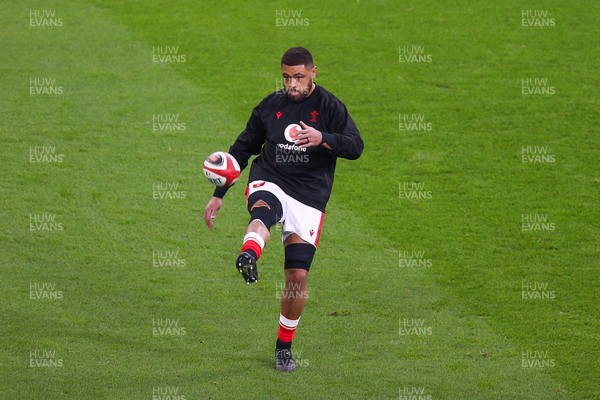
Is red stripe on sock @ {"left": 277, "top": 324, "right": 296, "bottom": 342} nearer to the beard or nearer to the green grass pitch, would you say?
the green grass pitch

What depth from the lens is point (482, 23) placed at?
56.4ft

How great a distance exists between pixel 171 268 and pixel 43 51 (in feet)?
22.6

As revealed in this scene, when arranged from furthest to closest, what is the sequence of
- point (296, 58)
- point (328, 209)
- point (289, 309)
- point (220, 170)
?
point (328, 209) → point (289, 309) → point (220, 170) → point (296, 58)

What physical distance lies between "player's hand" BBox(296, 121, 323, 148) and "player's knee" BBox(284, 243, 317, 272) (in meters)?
0.91

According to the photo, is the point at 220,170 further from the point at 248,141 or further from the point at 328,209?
the point at 328,209

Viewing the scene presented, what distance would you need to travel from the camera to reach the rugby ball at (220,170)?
8289 millimetres

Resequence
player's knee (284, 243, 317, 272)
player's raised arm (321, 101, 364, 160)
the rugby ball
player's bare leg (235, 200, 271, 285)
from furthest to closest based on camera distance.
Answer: player's knee (284, 243, 317, 272), the rugby ball, player's raised arm (321, 101, 364, 160), player's bare leg (235, 200, 271, 285)

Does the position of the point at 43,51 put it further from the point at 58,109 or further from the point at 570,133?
the point at 570,133

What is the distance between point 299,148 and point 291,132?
0.16 meters

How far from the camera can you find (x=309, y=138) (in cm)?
791

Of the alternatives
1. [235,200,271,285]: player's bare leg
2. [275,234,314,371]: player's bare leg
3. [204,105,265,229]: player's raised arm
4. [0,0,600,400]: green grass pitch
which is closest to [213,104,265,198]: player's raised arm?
[204,105,265,229]: player's raised arm

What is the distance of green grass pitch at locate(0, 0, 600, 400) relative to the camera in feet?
28.7

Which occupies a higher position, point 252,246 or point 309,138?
point 309,138

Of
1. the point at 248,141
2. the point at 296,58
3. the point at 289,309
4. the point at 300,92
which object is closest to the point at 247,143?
the point at 248,141
